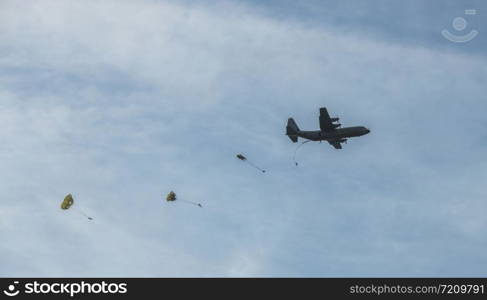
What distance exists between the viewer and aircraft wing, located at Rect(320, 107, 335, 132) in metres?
138

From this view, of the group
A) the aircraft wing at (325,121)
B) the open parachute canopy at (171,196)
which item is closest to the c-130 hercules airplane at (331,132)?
the aircraft wing at (325,121)

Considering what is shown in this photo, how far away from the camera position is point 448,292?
260 ft

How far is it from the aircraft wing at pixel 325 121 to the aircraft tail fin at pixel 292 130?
10.7 meters

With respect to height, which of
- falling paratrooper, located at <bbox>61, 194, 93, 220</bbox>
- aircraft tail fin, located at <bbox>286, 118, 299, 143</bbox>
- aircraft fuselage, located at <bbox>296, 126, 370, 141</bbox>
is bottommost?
falling paratrooper, located at <bbox>61, 194, 93, 220</bbox>

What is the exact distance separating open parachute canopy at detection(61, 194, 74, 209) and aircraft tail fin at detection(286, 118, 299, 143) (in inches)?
2295

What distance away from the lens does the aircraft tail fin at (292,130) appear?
151 meters

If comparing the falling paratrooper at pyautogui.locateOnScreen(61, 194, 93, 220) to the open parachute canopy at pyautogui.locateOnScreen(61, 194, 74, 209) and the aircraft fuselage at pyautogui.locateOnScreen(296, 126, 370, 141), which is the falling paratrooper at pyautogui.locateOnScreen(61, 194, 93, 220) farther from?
the aircraft fuselage at pyautogui.locateOnScreen(296, 126, 370, 141)

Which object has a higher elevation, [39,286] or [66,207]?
[66,207]

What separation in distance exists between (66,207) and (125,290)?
34158 millimetres

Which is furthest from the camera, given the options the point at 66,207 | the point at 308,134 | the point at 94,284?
the point at 308,134

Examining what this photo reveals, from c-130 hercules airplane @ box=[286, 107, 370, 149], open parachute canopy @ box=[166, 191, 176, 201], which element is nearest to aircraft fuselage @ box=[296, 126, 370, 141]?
c-130 hercules airplane @ box=[286, 107, 370, 149]

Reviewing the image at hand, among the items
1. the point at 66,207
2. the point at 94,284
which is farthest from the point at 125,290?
the point at 66,207

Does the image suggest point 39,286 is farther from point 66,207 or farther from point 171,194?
point 171,194

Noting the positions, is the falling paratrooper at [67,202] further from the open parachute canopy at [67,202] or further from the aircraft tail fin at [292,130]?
the aircraft tail fin at [292,130]
